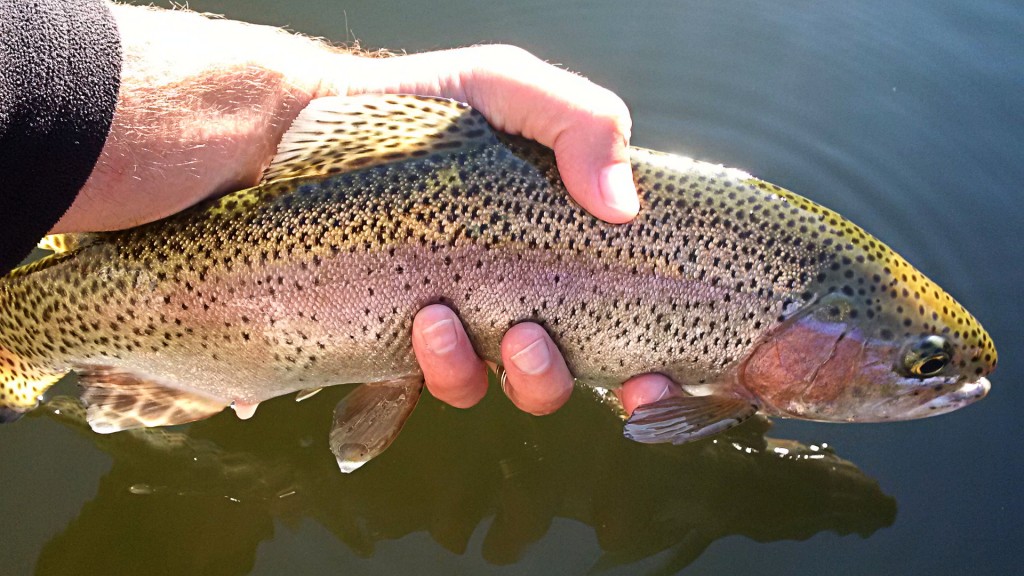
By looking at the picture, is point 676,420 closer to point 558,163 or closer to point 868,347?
point 868,347

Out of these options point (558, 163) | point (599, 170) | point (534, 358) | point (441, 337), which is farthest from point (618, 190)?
point (441, 337)

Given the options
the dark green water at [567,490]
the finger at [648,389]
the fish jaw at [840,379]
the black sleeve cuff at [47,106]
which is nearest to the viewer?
the black sleeve cuff at [47,106]

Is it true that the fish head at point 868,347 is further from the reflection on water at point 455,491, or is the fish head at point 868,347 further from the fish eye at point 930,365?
the reflection on water at point 455,491

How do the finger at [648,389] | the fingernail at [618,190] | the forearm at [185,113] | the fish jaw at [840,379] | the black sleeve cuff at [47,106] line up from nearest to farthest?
1. the black sleeve cuff at [47,106]
2. the fingernail at [618,190]
3. the forearm at [185,113]
4. the fish jaw at [840,379]
5. the finger at [648,389]

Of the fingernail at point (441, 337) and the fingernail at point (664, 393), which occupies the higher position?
the fingernail at point (441, 337)

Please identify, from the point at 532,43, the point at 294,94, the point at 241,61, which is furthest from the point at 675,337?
the point at 532,43

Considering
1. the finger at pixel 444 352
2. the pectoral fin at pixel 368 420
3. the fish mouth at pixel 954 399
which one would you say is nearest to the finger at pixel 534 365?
the finger at pixel 444 352

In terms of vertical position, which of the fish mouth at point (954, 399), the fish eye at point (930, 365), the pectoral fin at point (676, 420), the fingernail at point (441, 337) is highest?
the fish eye at point (930, 365)
